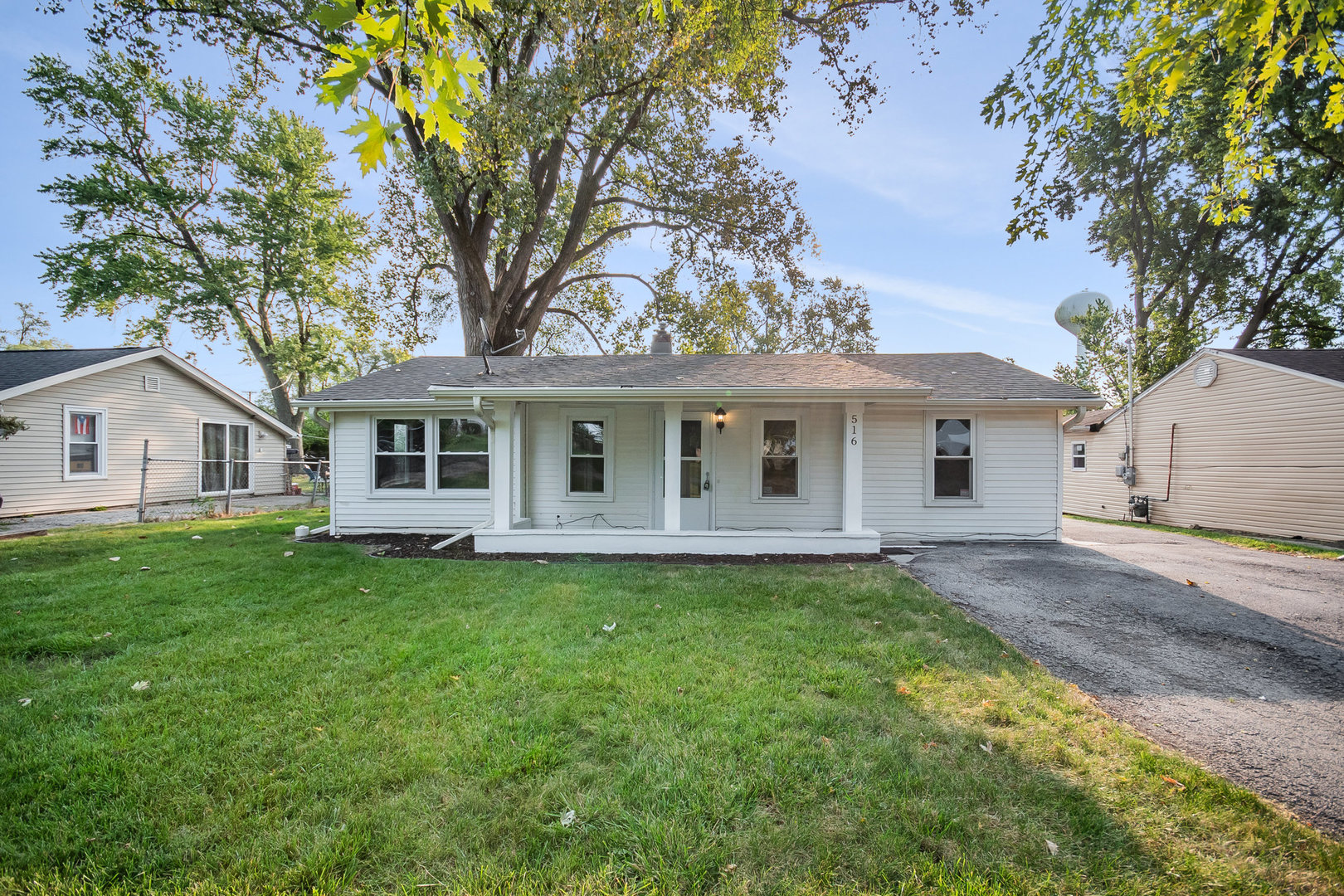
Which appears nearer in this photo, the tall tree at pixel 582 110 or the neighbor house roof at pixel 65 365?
the tall tree at pixel 582 110

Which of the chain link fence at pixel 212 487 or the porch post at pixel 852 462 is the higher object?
the porch post at pixel 852 462

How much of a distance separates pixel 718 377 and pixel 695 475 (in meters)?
1.78

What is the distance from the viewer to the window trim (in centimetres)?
948

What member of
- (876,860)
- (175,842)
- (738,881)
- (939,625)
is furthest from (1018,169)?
(175,842)

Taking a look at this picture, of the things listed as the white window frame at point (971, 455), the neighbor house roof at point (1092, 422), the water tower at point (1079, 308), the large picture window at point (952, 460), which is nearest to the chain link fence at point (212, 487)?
the white window frame at point (971, 455)

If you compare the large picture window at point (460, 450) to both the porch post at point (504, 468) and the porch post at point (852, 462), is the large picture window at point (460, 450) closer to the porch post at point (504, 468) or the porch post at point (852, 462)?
the porch post at point (504, 468)

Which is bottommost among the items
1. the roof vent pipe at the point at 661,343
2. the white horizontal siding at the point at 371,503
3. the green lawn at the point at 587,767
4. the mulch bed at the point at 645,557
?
the mulch bed at the point at 645,557

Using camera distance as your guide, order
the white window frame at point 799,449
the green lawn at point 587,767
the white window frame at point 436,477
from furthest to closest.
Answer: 1. the white window frame at point 436,477
2. the white window frame at point 799,449
3. the green lawn at point 587,767

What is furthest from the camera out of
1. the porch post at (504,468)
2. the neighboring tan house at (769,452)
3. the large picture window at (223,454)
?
the large picture window at (223,454)

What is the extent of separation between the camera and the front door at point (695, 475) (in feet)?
28.2

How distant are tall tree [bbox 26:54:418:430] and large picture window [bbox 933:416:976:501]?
17.1 m

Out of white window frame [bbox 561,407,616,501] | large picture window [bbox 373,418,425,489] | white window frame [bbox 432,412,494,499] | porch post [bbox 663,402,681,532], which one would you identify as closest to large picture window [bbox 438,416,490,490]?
white window frame [bbox 432,412,494,499]

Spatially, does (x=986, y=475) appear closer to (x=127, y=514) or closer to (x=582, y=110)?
(x=582, y=110)

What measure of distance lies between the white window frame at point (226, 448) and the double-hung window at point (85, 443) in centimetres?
179
